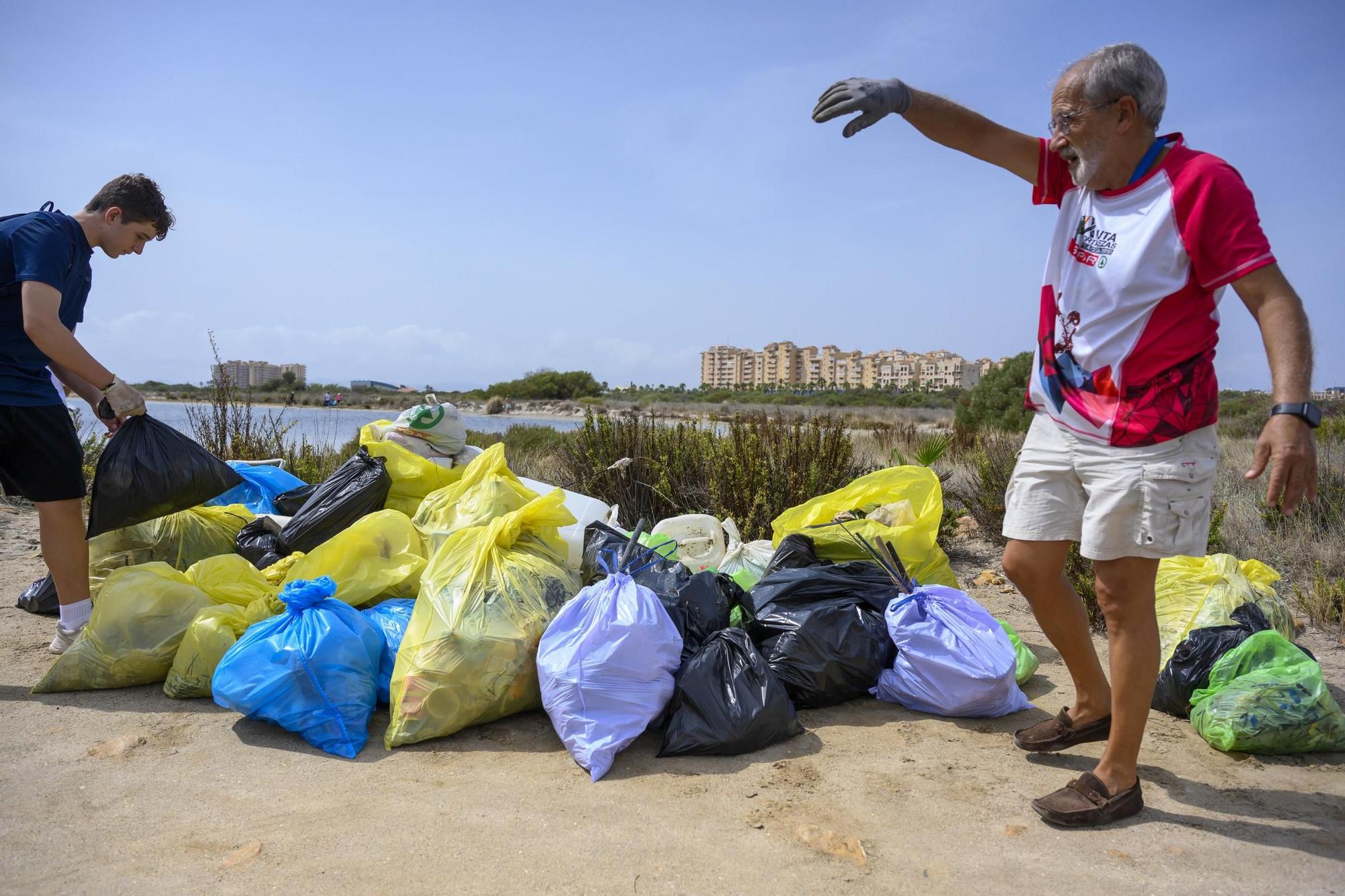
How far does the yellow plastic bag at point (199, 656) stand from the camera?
3.02 meters

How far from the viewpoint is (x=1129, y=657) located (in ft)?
7.17

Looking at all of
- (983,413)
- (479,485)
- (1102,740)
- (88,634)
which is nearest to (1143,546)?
(1102,740)

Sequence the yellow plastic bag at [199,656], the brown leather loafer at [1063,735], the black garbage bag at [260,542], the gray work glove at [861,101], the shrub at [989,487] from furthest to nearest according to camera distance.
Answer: the shrub at [989,487]
the black garbage bag at [260,542]
the yellow plastic bag at [199,656]
the brown leather loafer at [1063,735]
the gray work glove at [861,101]

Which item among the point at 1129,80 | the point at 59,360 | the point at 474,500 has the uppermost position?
the point at 1129,80

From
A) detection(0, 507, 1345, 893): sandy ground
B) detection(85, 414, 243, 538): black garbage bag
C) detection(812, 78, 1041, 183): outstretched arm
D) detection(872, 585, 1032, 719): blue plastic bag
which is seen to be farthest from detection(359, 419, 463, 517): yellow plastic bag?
detection(812, 78, 1041, 183): outstretched arm

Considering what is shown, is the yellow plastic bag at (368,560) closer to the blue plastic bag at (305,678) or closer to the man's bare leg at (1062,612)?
the blue plastic bag at (305,678)

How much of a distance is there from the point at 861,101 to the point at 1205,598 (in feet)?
7.46

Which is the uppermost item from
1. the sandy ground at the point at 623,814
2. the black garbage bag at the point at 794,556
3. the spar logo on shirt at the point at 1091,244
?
the spar logo on shirt at the point at 1091,244

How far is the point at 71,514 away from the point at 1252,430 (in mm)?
16835

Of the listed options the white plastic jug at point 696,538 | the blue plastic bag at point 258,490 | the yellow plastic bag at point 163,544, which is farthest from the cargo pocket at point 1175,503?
the blue plastic bag at point 258,490

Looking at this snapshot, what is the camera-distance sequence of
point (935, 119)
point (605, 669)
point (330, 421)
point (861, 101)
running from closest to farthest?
point (861, 101), point (935, 119), point (605, 669), point (330, 421)

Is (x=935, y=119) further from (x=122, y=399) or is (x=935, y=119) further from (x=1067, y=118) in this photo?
A: (x=122, y=399)

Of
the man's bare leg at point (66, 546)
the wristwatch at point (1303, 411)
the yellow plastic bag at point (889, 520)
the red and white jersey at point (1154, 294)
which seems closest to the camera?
the wristwatch at point (1303, 411)

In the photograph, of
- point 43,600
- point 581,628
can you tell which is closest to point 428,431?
point 43,600
